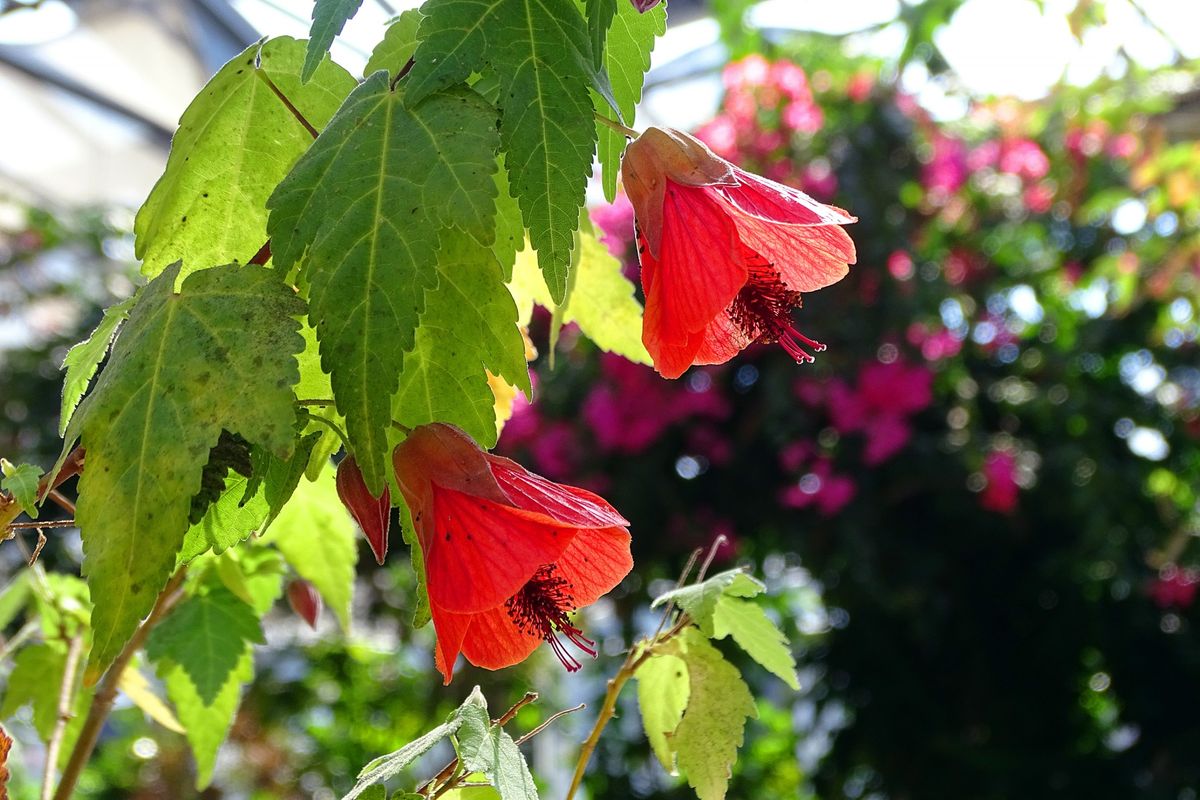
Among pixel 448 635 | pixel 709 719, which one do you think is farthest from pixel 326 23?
pixel 709 719

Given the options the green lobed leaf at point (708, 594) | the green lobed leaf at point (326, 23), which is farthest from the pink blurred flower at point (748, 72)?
the green lobed leaf at point (326, 23)

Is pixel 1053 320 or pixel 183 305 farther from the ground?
pixel 183 305

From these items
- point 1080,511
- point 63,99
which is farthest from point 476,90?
point 63,99

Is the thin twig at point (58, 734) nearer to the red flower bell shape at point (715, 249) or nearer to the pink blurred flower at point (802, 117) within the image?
the red flower bell shape at point (715, 249)

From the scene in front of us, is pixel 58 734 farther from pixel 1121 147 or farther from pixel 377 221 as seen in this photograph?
pixel 1121 147

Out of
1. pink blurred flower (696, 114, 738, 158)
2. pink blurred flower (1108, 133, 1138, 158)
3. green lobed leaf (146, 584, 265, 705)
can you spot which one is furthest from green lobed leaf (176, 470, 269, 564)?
pink blurred flower (1108, 133, 1138, 158)

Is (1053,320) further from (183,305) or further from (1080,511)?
(183,305)
